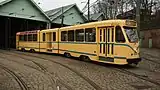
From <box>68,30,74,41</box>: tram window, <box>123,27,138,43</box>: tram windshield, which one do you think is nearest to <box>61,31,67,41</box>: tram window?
<box>68,30,74,41</box>: tram window

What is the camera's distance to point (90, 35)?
14258 millimetres

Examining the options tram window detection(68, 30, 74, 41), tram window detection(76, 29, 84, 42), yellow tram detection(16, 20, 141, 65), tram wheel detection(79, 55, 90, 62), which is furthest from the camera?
tram window detection(68, 30, 74, 41)

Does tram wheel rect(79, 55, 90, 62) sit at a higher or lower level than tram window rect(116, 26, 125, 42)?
lower

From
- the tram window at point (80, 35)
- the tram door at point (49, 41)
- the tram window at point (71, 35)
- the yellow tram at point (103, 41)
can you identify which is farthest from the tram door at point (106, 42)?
the tram door at point (49, 41)

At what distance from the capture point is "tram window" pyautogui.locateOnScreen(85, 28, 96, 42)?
1382 centimetres

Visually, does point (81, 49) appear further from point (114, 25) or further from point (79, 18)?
point (79, 18)

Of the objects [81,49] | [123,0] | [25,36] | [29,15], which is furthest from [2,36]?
[81,49]

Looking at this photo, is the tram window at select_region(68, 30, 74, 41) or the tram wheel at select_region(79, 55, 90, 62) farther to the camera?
the tram window at select_region(68, 30, 74, 41)

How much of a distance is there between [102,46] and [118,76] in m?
3.50

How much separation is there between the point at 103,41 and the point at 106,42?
0.25m

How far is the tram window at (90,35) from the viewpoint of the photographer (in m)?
13.8

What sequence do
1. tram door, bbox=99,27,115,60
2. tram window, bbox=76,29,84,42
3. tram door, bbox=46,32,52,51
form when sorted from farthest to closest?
tram door, bbox=46,32,52,51 < tram window, bbox=76,29,84,42 < tram door, bbox=99,27,115,60

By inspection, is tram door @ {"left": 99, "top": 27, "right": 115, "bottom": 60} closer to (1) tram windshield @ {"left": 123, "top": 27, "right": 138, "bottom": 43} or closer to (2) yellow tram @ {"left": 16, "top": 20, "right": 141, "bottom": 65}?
(2) yellow tram @ {"left": 16, "top": 20, "right": 141, "bottom": 65}

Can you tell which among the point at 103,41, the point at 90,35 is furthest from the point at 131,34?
the point at 90,35
